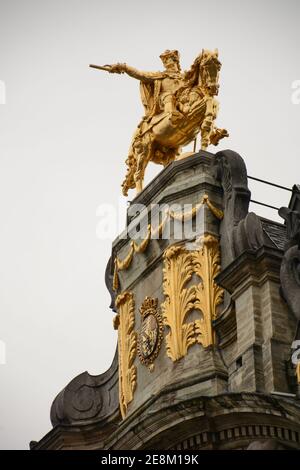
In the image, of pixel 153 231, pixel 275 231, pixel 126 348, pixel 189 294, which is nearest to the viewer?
pixel 189 294

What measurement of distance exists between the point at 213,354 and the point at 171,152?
7280mm

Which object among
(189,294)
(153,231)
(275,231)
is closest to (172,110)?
(153,231)

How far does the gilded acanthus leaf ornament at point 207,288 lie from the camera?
42.2 metres

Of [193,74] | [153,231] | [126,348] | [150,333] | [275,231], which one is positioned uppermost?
[193,74]

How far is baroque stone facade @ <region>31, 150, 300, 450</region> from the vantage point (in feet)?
127

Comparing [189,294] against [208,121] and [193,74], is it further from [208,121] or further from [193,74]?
[193,74]

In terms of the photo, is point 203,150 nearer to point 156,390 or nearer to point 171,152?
point 171,152

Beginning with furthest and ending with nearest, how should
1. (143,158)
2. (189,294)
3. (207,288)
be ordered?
(143,158)
(189,294)
(207,288)

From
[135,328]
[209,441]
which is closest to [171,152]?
[135,328]

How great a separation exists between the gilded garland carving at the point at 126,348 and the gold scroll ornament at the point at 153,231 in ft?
2.28

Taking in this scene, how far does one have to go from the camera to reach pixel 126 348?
44.6m

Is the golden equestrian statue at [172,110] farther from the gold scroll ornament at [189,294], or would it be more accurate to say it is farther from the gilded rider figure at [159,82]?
the gold scroll ornament at [189,294]

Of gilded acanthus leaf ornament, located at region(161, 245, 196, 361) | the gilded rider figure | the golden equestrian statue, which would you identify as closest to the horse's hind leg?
the golden equestrian statue

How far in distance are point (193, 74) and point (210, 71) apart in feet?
2.26
